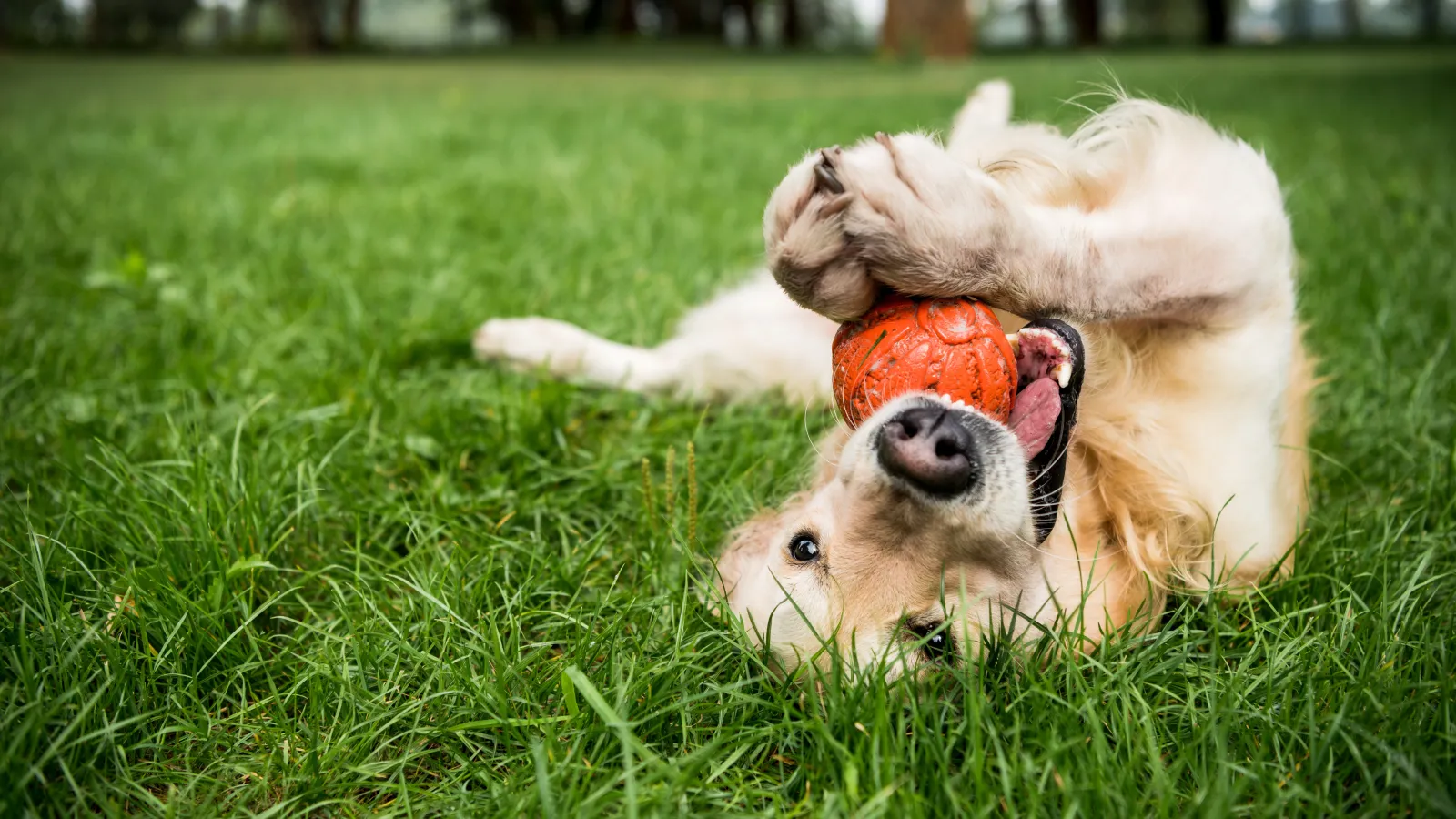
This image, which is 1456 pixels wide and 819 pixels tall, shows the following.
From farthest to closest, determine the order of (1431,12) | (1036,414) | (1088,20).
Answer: (1431,12) → (1088,20) → (1036,414)

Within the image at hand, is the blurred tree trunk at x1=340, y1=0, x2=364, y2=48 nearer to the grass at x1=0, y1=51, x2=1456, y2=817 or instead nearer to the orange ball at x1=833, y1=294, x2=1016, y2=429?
the grass at x1=0, y1=51, x2=1456, y2=817

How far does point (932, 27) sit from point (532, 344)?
46.0 feet

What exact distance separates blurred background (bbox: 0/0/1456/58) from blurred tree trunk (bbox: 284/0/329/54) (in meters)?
0.03

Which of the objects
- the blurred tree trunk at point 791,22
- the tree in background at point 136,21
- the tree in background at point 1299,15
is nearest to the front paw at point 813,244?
the tree in background at point 136,21

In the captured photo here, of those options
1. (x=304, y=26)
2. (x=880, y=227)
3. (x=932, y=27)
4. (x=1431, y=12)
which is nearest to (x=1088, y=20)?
(x=932, y=27)

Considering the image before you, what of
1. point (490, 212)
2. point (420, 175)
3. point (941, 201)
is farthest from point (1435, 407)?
point (420, 175)

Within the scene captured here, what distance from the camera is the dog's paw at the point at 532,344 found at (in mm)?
3045

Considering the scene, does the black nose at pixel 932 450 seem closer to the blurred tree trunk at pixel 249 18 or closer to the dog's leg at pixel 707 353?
the dog's leg at pixel 707 353

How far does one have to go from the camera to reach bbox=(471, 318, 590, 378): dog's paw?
3045 mm

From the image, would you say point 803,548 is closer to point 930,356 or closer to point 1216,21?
point 930,356

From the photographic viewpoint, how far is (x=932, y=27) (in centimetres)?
1530

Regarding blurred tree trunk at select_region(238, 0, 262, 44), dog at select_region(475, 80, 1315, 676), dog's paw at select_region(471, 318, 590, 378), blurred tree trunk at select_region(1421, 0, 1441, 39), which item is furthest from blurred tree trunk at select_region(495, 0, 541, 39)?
dog at select_region(475, 80, 1315, 676)

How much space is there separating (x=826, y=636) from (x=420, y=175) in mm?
5288

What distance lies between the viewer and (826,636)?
1718 mm
